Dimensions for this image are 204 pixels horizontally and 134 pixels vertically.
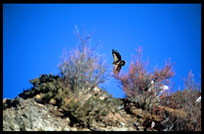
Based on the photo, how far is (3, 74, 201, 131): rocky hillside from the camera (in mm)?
6422

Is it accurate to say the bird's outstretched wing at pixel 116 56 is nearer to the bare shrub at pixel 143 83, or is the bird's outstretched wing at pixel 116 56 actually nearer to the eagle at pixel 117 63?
the eagle at pixel 117 63

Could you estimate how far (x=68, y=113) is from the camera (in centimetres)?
725

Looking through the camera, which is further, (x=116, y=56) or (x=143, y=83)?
(x=143, y=83)

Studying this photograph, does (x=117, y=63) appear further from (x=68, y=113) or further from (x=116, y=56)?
(x=68, y=113)

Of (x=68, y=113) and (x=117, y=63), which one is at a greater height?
(x=117, y=63)

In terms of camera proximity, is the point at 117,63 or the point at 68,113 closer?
the point at 117,63

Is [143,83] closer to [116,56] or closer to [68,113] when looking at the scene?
[68,113]

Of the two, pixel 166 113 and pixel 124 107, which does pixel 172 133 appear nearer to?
pixel 166 113

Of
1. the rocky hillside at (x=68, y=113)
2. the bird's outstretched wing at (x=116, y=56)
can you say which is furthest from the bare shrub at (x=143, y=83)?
the bird's outstretched wing at (x=116, y=56)

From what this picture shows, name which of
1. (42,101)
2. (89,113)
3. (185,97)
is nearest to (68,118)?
(89,113)

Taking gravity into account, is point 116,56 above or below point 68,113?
above

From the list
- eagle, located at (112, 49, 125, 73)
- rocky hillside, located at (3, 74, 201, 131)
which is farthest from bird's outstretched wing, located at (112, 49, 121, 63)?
rocky hillside, located at (3, 74, 201, 131)

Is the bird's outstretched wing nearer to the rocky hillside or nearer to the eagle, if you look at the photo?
the eagle

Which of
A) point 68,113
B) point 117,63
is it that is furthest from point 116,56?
point 68,113
